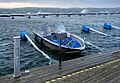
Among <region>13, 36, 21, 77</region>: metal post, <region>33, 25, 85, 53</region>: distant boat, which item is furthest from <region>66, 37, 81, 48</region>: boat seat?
<region>13, 36, 21, 77</region>: metal post

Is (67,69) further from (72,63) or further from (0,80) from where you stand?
(0,80)

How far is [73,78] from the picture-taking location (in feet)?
29.8

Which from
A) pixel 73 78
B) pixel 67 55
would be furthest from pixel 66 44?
pixel 73 78

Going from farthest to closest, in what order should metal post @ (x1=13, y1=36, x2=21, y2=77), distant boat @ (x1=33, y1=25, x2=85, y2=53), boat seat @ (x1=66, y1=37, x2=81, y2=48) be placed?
boat seat @ (x1=66, y1=37, x2=81, y2=48)
distant boat @ (x1=33, y1=25, x2=85, y2=53)
metal post @ (x1=13, y1=36, x2=21, y2=77)

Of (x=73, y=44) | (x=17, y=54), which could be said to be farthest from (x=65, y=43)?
(x=17, y=54)

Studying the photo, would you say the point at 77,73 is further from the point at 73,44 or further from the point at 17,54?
the point at 73,44

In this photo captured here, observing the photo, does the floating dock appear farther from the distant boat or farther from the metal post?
the distant boat

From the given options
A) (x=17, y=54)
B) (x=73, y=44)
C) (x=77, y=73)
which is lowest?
(x=73, y=44)

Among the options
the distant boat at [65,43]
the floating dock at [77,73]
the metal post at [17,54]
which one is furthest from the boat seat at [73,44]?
the metal post at [17,54]

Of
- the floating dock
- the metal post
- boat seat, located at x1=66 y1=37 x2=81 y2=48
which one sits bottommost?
boat seat, located at x1=66 y1=37 x2=81 y2=48

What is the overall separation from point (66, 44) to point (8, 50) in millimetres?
6825

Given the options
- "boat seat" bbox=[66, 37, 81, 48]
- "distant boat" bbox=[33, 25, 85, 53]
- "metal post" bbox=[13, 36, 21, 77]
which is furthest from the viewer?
"boat seat" bbox=[66, 37, 81, 48]

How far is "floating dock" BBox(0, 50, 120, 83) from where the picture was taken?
8.82 m

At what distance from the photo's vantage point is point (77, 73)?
978 cm
